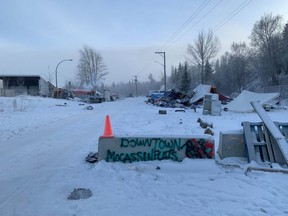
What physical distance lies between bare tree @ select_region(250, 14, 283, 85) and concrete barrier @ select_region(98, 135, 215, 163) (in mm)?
65440

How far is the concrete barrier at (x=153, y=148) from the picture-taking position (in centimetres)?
725

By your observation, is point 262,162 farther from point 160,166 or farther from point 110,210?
point 110,210

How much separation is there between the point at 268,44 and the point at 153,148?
70926mm

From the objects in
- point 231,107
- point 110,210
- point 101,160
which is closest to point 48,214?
point 110,210

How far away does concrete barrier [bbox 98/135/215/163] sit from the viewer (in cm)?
725

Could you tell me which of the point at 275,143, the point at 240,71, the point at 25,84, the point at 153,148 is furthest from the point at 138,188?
the point at 240,71

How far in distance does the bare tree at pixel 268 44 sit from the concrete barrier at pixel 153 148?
65440 mm

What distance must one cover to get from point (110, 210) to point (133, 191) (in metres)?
0.88

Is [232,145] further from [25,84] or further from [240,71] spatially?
[240,71]

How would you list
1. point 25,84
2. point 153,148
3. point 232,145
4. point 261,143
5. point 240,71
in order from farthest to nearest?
point 240,71 → point 25,84 → point 232,145 → point 261,143 → point 153,148

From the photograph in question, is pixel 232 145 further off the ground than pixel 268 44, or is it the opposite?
pixel 268 44

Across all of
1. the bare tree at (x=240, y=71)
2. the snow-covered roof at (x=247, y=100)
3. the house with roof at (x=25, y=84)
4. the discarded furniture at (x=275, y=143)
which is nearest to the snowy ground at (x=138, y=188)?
the discarded furniture at (x=275, y=143)

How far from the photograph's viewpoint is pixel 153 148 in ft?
24.1

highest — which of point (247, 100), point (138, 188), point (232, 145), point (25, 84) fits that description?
point (25, 84)
